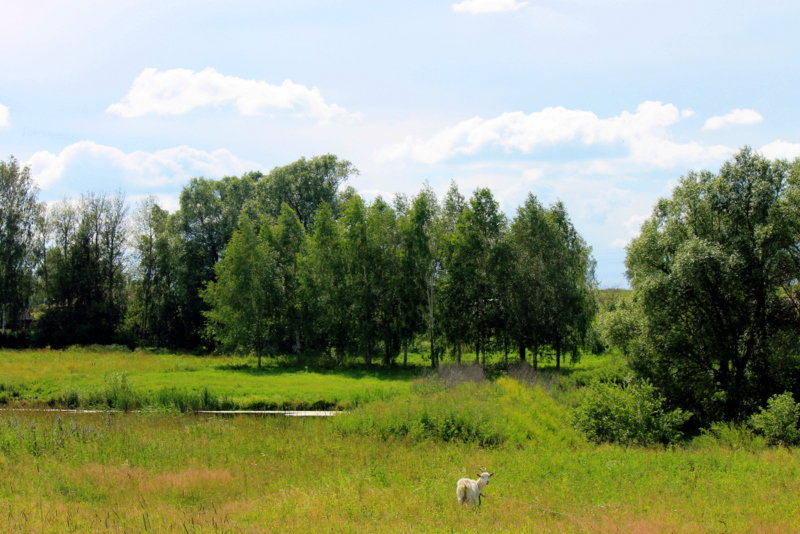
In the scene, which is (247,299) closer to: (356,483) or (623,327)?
(623,327)

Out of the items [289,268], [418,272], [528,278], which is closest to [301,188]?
[289,268]

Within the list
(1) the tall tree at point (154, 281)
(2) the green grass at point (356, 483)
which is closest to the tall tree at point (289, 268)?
(1) the tall tree at point (154, 281)

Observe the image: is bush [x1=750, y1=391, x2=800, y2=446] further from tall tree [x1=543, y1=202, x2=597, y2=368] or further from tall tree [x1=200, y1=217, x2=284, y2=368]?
tall tree [x1=200, y1=217, x2=284, y2=368]

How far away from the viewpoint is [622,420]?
25.3 metres

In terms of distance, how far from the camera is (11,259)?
65.2 meters

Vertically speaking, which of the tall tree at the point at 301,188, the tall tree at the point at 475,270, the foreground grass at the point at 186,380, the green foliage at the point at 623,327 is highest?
the tall tree at the point at 301,188

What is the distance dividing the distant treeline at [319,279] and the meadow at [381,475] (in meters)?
22.2

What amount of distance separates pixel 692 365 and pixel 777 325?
506 centimetres

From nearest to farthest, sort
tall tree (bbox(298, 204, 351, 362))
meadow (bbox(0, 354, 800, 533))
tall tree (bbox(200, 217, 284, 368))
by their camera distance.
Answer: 1. meadow (bbox(0, 354, 800, 533))
2. tall tree (bbox(200, 217, 284, 368))
3. tall tree (bbox(298, 204, 351, 362))

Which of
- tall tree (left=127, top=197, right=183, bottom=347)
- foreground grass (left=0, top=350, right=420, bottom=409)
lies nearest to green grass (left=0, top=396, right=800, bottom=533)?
foreground grass (left=0, top=350, right=420, bottom=409)

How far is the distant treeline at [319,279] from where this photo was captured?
49844 millimetres

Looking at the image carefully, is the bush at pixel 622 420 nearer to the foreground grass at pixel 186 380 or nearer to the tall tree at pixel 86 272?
the foreground grass at pixel 186 380

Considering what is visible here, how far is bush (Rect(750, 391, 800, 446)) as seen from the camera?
2455 centimetres

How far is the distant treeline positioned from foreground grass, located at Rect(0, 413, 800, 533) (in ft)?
86.5
